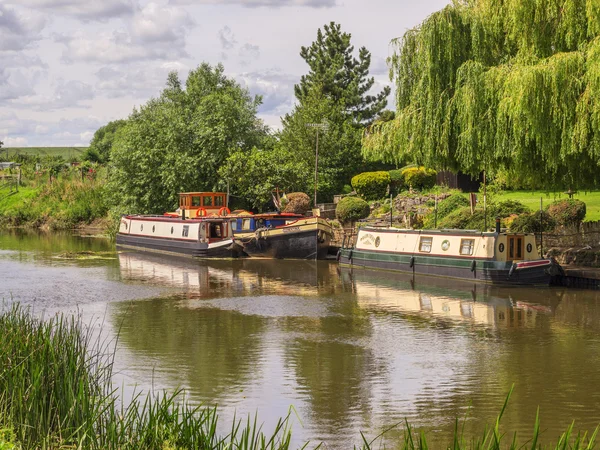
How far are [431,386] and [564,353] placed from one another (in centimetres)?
445

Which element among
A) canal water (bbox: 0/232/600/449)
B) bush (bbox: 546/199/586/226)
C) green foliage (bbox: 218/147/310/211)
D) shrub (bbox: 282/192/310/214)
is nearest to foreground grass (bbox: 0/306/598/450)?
canal water (bbox: 0/232/600/449)

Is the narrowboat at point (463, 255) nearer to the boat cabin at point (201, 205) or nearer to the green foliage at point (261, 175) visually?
the boat cabin at point (201, 205)

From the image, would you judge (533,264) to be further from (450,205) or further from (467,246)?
(450,205)

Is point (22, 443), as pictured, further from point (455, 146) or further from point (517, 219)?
point (517, 219)

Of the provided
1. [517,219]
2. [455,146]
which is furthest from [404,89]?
[517,219]

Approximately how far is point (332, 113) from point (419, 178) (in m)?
10.8

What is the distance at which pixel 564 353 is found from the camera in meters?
18.2

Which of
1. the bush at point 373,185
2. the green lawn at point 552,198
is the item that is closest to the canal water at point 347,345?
the green lawn at point 552,198

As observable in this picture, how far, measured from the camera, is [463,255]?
29.3 metres

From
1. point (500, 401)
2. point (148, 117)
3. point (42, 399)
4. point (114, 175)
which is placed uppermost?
point (148, 117)

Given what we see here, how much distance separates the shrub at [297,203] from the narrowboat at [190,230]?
362 centimetres

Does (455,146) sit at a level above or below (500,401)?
above

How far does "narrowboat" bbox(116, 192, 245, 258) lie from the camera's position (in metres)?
40.3

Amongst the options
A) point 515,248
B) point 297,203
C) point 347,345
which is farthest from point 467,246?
point 297,203
